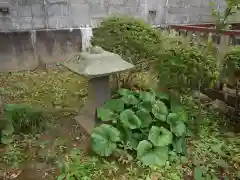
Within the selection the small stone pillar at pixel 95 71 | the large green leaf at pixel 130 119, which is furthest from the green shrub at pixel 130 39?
the large green leaf at pixel 130 119

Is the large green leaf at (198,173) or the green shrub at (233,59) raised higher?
the green shrub at (233,59)

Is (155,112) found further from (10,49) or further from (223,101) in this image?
(10,49)

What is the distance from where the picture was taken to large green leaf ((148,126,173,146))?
3.41 m

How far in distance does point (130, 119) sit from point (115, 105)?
0.36 metres

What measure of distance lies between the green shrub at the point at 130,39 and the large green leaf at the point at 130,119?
4.86ft

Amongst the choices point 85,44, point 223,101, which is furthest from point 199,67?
point 85,44

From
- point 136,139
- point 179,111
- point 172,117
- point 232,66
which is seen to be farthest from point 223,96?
point 136,139

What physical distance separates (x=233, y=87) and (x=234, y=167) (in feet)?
5.47

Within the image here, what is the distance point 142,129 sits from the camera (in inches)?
144

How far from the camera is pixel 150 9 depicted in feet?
24.7

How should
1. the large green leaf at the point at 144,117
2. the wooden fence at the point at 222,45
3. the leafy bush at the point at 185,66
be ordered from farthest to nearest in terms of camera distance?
the wooden fence at the point at 222,45 → the leafy bush at the point at 185,66 → the large green leaf at the point at 144,117

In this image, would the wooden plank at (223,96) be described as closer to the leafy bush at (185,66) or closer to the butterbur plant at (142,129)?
the leafy bush at (185,66)

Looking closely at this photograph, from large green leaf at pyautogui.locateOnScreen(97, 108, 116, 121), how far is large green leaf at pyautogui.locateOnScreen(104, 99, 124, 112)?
0.11m

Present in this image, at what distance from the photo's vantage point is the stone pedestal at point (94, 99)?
12.6 feet
